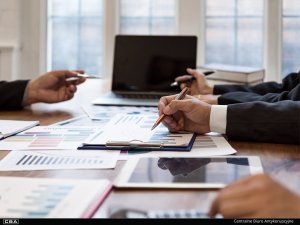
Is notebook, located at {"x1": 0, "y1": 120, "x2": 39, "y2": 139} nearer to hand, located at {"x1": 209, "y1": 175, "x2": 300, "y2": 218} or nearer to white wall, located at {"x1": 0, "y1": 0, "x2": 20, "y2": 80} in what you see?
hand, located at {"x1": 209, "y1": 175, "x2": 300, "y2": 218}

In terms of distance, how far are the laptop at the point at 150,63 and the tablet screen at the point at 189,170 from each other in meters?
1.01

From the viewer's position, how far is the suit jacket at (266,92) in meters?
1.13

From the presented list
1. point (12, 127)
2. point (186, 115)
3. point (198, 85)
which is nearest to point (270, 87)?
point (198, 85)

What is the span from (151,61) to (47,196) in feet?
4.18

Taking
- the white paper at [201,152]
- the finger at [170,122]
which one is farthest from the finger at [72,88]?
the white paper at [201,152]

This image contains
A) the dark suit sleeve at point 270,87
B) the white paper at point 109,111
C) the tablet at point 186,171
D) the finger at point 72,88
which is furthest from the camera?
the finger at point 72,88

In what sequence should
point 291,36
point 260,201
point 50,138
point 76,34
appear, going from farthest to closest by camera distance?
point 76,34, point 291,36, point 50,138, point 260,201

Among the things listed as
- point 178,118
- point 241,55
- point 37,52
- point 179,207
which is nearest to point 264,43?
point 241,55

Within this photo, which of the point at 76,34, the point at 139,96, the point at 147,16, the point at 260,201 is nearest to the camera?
the point at 260,201

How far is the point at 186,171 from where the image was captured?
66 centimetres

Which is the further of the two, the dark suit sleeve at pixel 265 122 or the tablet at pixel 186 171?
the dark suit sleeve at pixel 265 122

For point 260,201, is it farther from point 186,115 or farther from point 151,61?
point 151,61

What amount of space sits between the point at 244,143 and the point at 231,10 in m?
2.10

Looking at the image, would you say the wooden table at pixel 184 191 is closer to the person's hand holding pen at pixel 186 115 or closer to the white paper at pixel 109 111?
the person's hand holding pen at pixel 186 115
